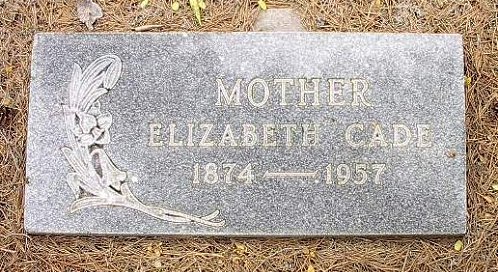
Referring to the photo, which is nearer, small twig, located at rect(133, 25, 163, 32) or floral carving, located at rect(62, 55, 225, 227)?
floral carving, located at rect(62, 55, 225, 227)

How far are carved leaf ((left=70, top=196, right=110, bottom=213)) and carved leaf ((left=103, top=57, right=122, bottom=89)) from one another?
46 centimetres

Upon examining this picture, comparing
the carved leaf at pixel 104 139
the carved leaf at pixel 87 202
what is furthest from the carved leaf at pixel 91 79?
the carved leaf at pixel 87 202

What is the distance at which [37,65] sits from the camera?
2.61 metres

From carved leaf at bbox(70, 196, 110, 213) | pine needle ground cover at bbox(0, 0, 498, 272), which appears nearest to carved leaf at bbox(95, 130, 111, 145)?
carved leaf at bbox(70, 196, 110, 213)

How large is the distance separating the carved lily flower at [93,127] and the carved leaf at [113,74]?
0.36 ft

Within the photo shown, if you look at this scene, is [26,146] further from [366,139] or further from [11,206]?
[366,139]

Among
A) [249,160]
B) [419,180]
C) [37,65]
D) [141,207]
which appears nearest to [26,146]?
[37,65]

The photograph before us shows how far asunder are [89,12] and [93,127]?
0.52 meters

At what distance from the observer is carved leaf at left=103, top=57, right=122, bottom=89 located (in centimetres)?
258

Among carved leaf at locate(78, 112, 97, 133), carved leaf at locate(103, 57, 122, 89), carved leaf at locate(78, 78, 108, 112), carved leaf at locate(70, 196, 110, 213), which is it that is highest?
carved leaf at locate(103, 57, 122, 89)

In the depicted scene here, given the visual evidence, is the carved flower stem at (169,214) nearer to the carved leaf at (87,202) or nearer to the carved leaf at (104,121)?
the carved leaf at (87,202)

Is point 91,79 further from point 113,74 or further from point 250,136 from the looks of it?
point 250,136

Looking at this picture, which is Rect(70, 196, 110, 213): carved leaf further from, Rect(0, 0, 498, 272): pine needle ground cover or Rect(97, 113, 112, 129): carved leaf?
Rect(97, 113, 112, 129): carved leaf

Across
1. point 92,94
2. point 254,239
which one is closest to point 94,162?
point 92,94
